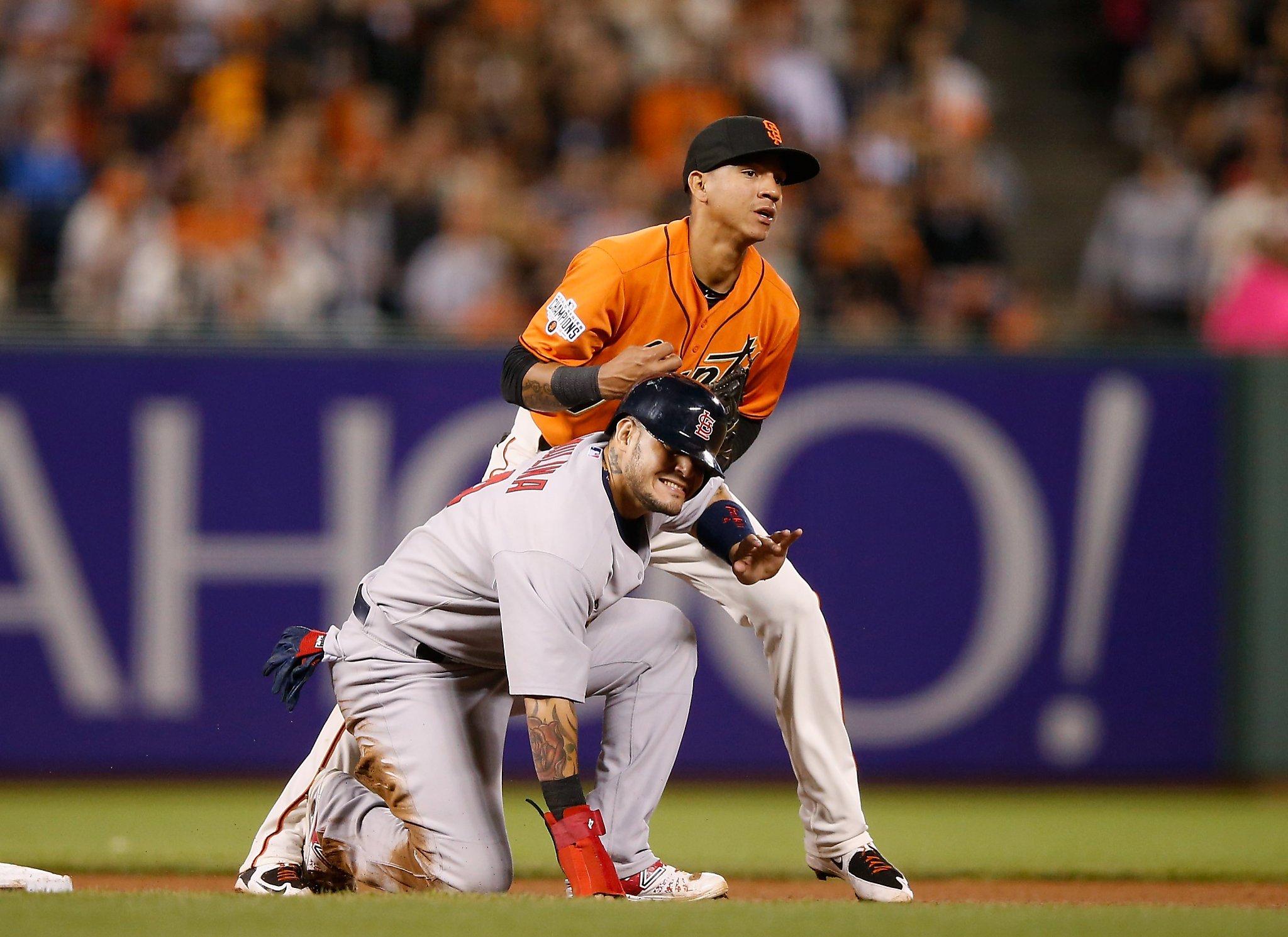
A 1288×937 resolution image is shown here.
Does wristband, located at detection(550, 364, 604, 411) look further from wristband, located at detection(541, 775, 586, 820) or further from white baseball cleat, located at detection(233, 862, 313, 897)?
white baseball cleat, located at detection(233, 862, 313, 897)

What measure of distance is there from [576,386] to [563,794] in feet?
3.84

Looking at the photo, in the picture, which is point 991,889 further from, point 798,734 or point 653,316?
point 653,316

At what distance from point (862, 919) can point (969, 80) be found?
862 cm

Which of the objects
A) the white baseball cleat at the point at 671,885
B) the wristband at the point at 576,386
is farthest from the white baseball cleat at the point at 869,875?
the wristband at the point at 576,386

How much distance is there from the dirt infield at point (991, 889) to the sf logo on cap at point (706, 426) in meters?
1.54

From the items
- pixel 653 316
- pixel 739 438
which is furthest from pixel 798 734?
pixel 653 316

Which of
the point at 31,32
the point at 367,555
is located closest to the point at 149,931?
the point at 367,555

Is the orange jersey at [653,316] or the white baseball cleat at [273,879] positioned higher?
the orange jersey at [653,316]

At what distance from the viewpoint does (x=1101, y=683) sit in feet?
28.2

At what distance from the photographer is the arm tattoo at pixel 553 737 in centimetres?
454

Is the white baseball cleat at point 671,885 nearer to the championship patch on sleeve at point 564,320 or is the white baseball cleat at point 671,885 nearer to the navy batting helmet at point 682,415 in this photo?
the navy batting helmet at point 682,415

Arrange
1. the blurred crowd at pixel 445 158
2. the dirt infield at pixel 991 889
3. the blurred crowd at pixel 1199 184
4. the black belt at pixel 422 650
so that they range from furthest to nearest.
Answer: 1. the blurred crowd at pixel 1199 184
2. the blurred crowd at pixel 445 158
3. the dirt infield at pixel 991 889
4. the black belt at pixel 422 650

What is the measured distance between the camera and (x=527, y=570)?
15.2ft

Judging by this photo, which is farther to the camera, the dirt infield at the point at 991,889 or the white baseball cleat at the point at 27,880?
the dirt infield at the point at 991,889
